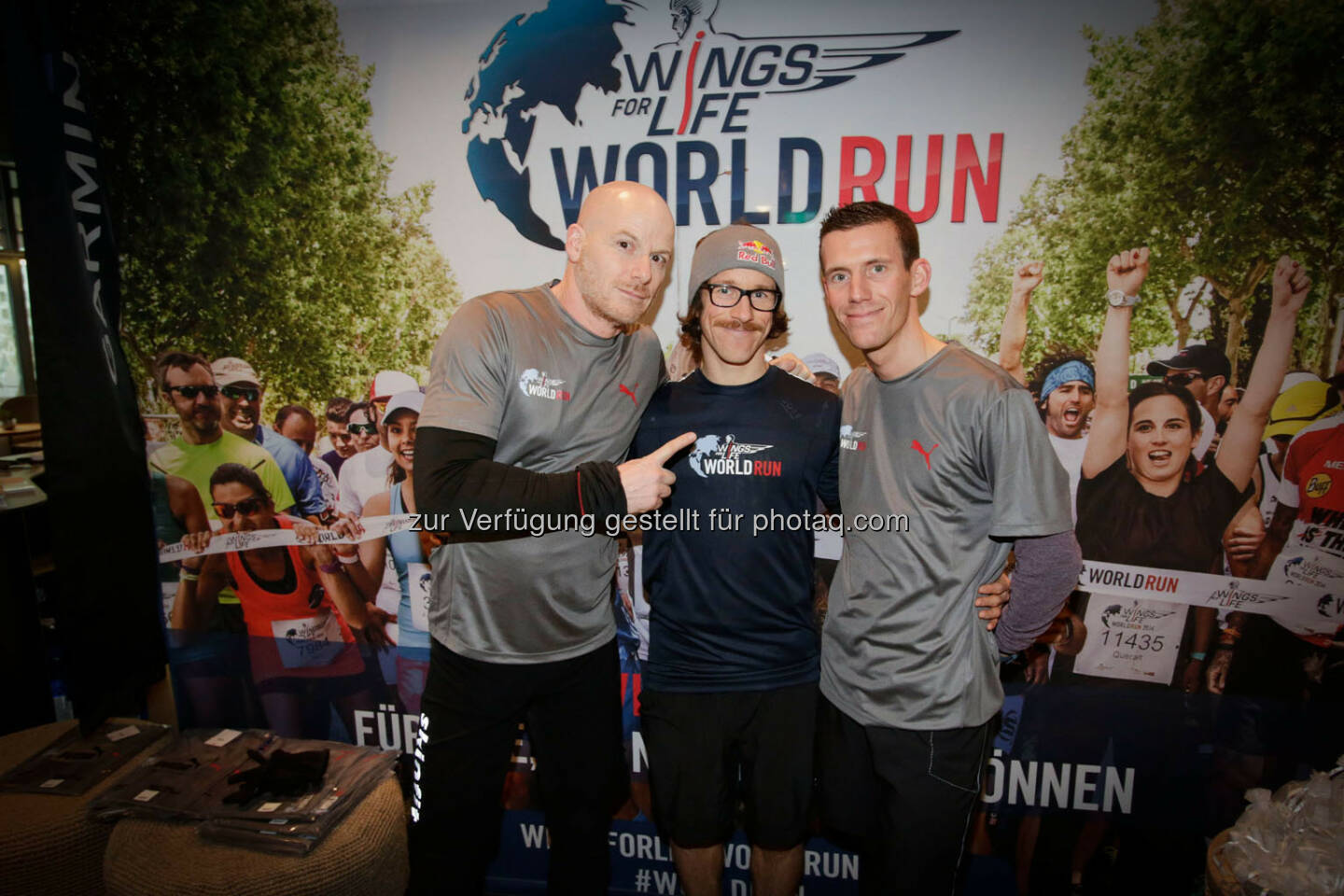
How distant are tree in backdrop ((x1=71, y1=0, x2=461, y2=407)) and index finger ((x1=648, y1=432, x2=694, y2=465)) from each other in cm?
118

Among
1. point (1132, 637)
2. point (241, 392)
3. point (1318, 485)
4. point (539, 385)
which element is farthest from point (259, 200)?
point (1318, 485)

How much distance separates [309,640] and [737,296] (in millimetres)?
2201

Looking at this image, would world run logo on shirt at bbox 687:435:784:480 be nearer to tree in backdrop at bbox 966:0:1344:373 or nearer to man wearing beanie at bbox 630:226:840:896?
man wearing beanie at bbox 630:226:840:896

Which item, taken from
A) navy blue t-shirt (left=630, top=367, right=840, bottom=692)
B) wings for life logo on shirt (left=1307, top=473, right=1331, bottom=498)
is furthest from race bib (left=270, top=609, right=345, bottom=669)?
wings for life logo on shirt (left=1307, top=473, right=1331, bottom=498)

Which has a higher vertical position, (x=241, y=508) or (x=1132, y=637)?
(x=241, y=508)

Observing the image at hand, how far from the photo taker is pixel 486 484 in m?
1.46

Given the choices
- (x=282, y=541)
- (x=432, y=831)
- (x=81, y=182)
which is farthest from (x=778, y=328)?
(x=81, y=182)

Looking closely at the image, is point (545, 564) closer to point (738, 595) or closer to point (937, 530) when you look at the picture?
point (738, 595)

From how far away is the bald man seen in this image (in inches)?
63.7

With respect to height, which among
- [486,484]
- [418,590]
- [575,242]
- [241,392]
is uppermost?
[575,242]

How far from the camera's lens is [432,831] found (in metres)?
1.76

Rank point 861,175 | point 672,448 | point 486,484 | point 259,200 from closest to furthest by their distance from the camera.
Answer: point 486,484 → point 672,448 → point 861,175 → point 259,200

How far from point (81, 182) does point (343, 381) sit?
1.09 meters

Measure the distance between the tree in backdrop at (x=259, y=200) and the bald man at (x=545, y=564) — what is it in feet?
2.77
